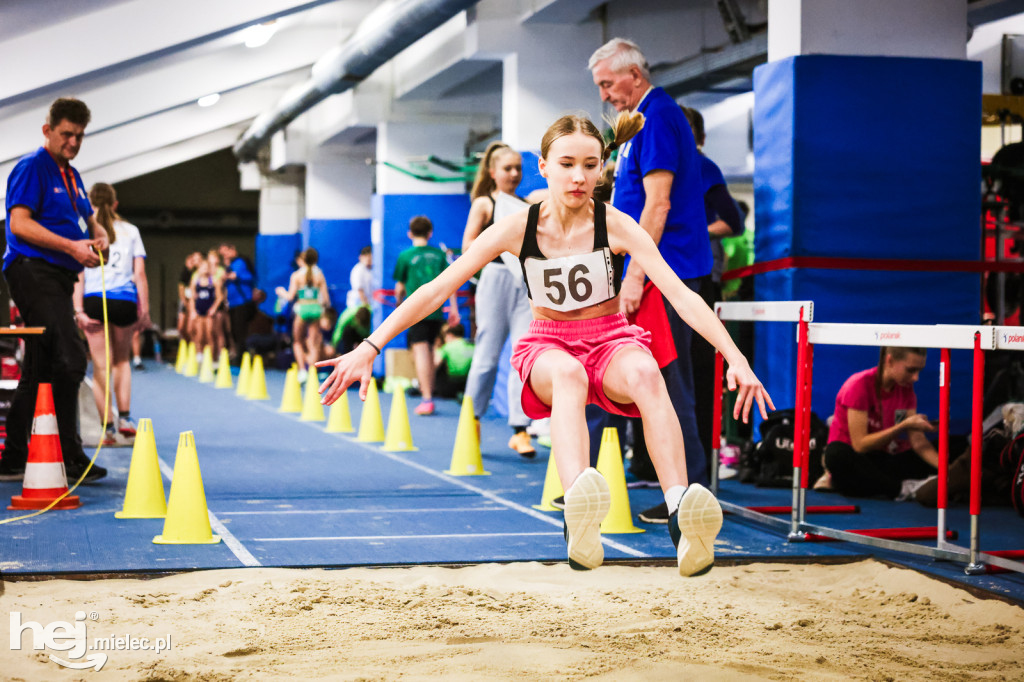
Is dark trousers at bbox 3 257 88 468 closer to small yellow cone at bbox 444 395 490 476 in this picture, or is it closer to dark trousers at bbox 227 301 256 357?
small yellow cone at bbox 444 395 490 476

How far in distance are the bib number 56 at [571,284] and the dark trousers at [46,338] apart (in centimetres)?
358

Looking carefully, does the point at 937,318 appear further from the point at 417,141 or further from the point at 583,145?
the point at 417,141

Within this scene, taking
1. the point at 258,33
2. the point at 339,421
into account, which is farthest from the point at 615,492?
the point at 258,33

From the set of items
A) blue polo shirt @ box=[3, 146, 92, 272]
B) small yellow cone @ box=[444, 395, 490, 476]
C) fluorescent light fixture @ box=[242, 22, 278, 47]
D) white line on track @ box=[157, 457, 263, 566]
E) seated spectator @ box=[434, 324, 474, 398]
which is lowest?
white line on track @ box=[157, 457, 263, 566]

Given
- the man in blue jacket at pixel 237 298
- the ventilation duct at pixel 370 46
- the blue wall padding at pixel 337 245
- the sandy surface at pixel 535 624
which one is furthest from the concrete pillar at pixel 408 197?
the sandy surface at pixel 535 624

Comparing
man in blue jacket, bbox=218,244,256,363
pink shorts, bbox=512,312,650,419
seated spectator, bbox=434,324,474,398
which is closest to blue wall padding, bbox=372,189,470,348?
seated spectator, bbox=434,324,474,398

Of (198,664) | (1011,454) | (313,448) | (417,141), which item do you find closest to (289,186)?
(417,141)

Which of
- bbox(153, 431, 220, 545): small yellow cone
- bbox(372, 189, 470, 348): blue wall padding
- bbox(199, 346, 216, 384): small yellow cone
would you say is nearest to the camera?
bbox(153, 431, 220, 545): small yellow cone

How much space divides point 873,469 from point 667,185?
225 cm

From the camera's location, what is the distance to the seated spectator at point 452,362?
1227 cm

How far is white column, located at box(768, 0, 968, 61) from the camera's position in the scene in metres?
7.10

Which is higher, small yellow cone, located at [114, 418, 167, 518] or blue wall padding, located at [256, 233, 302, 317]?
blue wall padding, located at [256, 233, 302, 317]

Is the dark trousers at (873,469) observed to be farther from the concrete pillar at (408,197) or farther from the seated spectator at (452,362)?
the concrete pillar at (408,197)

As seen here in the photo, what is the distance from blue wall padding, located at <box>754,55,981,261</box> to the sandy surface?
9.96 feet
